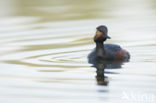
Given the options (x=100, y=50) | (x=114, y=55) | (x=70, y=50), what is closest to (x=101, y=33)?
(x=100, y=50)

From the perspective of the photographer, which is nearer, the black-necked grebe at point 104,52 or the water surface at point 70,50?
the water surface at point 70,50

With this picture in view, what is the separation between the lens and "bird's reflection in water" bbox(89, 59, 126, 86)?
12.7 meters

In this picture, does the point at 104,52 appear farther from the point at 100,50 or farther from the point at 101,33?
the point at 101,33

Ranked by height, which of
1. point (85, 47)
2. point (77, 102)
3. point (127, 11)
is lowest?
point (77, 102)

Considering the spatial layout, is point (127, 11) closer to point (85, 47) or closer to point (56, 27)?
point (56, 27)

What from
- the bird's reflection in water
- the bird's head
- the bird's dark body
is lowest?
the bird's reflection in water

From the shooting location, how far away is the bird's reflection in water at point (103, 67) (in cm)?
1273

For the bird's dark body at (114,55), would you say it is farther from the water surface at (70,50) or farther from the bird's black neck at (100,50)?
the water surface at (70,50)

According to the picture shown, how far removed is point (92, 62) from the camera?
15195mm

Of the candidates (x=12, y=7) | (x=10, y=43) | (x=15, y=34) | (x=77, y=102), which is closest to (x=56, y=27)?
(x=15, y=34)

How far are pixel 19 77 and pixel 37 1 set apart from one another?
1529 centimetres

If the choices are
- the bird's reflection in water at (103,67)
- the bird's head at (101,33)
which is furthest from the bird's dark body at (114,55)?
the bird's head at (101,33)

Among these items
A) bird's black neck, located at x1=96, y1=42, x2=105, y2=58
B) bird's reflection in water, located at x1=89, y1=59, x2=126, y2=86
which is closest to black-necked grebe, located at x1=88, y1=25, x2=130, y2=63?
bird's black neck, located at x1=96, y1=42, x2=105, y2=58

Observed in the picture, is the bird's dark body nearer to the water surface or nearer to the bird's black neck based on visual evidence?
the bird's black neck
